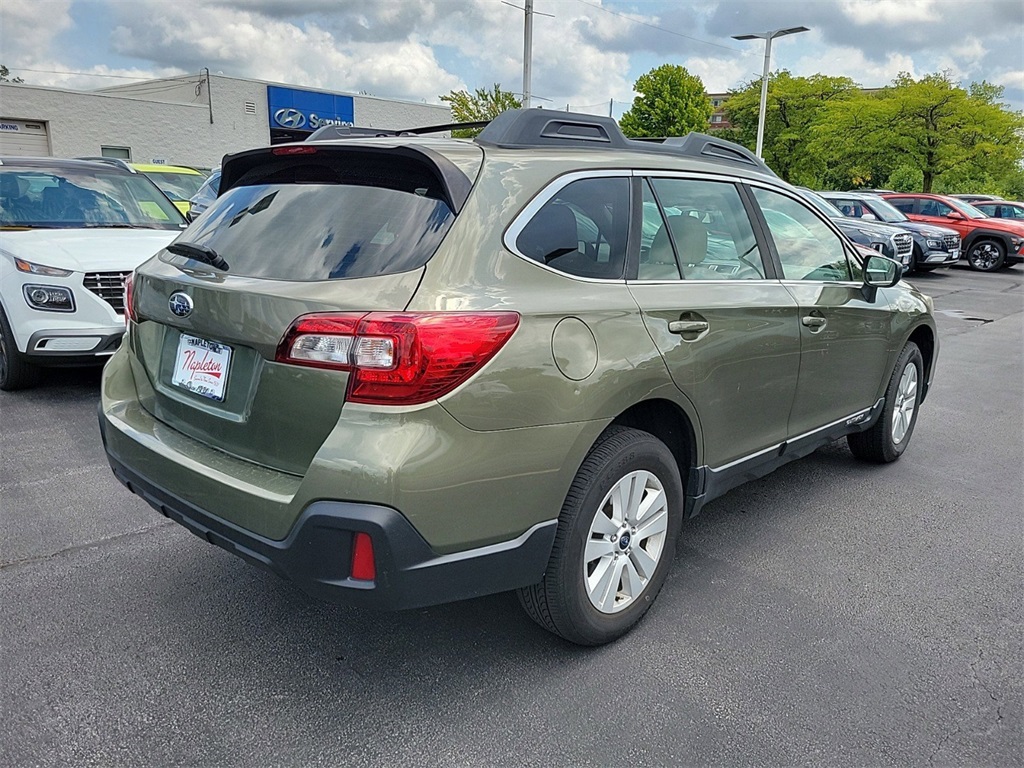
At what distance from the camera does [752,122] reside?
44844 mm

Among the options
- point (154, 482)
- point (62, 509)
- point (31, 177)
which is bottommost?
point (62, 509)

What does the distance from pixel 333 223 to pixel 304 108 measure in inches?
1476

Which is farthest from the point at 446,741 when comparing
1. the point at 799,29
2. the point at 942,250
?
the point at 799,29

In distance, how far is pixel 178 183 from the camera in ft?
49.2

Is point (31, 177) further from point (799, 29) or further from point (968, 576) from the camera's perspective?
point (799, 29)

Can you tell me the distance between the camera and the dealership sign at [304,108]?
36.0 meters

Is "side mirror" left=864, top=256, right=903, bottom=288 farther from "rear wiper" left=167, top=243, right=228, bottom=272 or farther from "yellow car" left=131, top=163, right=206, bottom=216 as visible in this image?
"yellow car" left=131, top=163, right=206, bottom=216

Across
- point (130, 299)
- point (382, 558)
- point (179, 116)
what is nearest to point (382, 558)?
point (382, 558)

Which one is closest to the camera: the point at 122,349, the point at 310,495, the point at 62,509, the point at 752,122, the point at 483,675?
the point at 310,495

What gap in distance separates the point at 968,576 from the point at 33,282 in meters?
5.78

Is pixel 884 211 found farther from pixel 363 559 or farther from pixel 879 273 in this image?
pixel 363 559

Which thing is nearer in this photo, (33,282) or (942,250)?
(33,282)

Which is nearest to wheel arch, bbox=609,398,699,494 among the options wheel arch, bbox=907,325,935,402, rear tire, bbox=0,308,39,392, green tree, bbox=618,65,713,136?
wheel arch, bbox=907,325,935,402

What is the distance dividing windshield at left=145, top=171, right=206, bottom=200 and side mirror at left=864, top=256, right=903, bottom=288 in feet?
42.8
